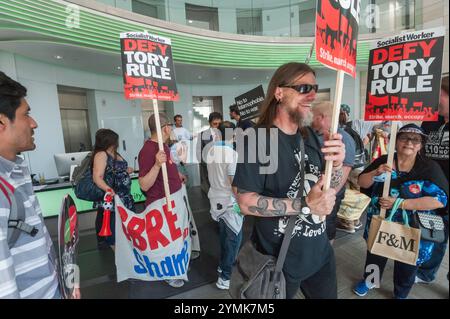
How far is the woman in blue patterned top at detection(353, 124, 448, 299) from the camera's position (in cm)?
179

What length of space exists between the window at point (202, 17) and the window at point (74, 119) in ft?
13.9

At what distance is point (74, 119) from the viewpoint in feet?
26.2

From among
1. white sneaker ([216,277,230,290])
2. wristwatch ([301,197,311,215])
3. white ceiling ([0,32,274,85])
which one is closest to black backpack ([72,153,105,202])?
white sneaker ([216,277,230,290])

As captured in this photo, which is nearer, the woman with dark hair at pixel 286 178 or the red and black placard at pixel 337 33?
the red and black placard at pixel 337 33

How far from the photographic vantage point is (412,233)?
176 cm

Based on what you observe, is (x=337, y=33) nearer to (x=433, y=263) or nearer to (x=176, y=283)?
(x=433, y=263)

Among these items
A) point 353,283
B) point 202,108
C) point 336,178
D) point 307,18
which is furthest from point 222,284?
point 202,108

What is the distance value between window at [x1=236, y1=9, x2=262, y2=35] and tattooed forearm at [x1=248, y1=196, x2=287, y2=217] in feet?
29.1

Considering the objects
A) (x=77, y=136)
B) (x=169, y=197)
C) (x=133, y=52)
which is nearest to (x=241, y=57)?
(x=77, y=136)

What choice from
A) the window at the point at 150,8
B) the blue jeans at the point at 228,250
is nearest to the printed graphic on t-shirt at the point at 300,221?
the blue jeans at the point at 228,250

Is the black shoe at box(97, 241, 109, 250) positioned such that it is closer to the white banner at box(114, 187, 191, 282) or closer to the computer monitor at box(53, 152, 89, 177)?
the white banner at box(114, 187, 191, 282)

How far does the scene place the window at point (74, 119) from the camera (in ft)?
24.9

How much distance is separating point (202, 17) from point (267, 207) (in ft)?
28.4

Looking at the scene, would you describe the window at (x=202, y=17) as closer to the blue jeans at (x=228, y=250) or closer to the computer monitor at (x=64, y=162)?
the computer monitor at (x=64, y=162)
